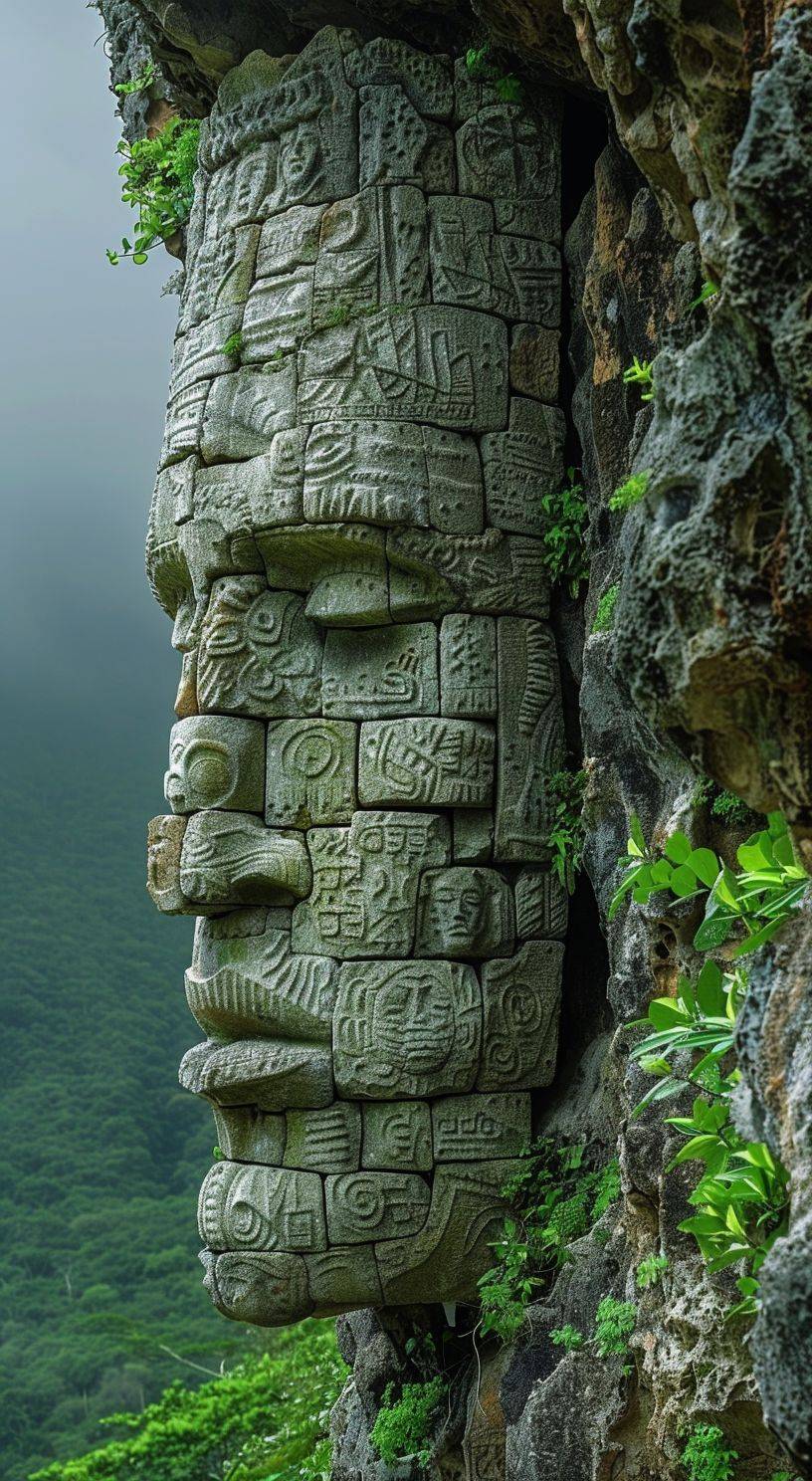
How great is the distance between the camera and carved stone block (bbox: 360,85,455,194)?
16.2 feet

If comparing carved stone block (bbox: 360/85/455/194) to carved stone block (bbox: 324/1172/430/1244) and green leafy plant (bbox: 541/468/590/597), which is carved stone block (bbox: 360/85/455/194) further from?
carved stone block (bbox: 324/1172/430/1244)

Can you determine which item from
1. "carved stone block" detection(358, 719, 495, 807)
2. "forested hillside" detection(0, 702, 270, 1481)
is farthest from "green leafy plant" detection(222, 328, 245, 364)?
"forested hillside" detection(0, 702, 270, 1481)

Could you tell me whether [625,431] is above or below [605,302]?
below

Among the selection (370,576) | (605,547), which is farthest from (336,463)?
(605,547)

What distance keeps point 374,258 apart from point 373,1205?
9.79ft

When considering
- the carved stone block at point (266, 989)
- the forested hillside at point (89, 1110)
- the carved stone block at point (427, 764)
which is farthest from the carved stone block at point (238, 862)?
the forested hillside at point (89, 1110)

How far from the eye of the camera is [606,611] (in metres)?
4.12

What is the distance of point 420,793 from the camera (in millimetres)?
4668

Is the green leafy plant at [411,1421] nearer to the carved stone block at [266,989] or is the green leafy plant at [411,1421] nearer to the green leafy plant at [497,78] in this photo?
the carved stone block at [266,989]

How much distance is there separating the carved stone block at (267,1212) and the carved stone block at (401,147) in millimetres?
3201

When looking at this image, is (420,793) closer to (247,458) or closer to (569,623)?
(569,623)

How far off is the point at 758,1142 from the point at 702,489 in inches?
36.7

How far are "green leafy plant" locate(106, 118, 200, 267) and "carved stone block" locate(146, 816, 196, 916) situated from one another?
8.22 ft

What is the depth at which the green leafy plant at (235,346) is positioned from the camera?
5.04m
